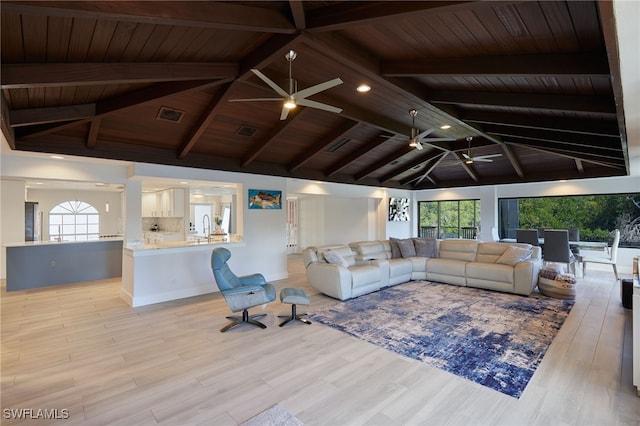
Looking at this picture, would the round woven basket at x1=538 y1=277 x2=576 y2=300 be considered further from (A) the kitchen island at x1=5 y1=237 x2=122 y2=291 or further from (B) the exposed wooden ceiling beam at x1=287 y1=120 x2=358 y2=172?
(A) the kitchen island at x1=5 y1=237 x2=122 y2=291

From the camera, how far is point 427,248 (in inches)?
273

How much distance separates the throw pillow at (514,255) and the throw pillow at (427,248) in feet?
4.49

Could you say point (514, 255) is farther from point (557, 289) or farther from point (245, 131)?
point (245, 131)

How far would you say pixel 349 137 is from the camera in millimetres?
6422

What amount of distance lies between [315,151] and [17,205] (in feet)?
22.2

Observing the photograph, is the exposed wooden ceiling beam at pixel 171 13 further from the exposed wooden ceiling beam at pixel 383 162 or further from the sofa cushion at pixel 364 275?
the exposed wooden ceiling beam at pixel 383 162

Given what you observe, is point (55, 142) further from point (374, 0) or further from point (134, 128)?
point (374, 0)

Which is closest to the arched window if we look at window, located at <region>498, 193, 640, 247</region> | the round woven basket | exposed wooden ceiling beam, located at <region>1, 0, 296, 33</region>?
exposed wooden ceiling beam, located at <region>1, 0, 296, 33</region>

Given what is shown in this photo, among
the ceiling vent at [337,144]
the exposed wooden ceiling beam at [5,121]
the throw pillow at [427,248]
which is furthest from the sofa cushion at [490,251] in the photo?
the exposed wooden ceiling beam at [5,121]

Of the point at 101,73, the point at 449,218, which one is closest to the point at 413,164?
the point at 449,218

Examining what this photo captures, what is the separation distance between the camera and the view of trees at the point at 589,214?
25.2 ft

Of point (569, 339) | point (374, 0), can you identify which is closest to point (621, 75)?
point (374, 0)

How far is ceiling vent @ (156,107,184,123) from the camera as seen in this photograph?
434 cm

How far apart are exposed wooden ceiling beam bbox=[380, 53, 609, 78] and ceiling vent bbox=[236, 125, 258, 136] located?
2.70 metres
